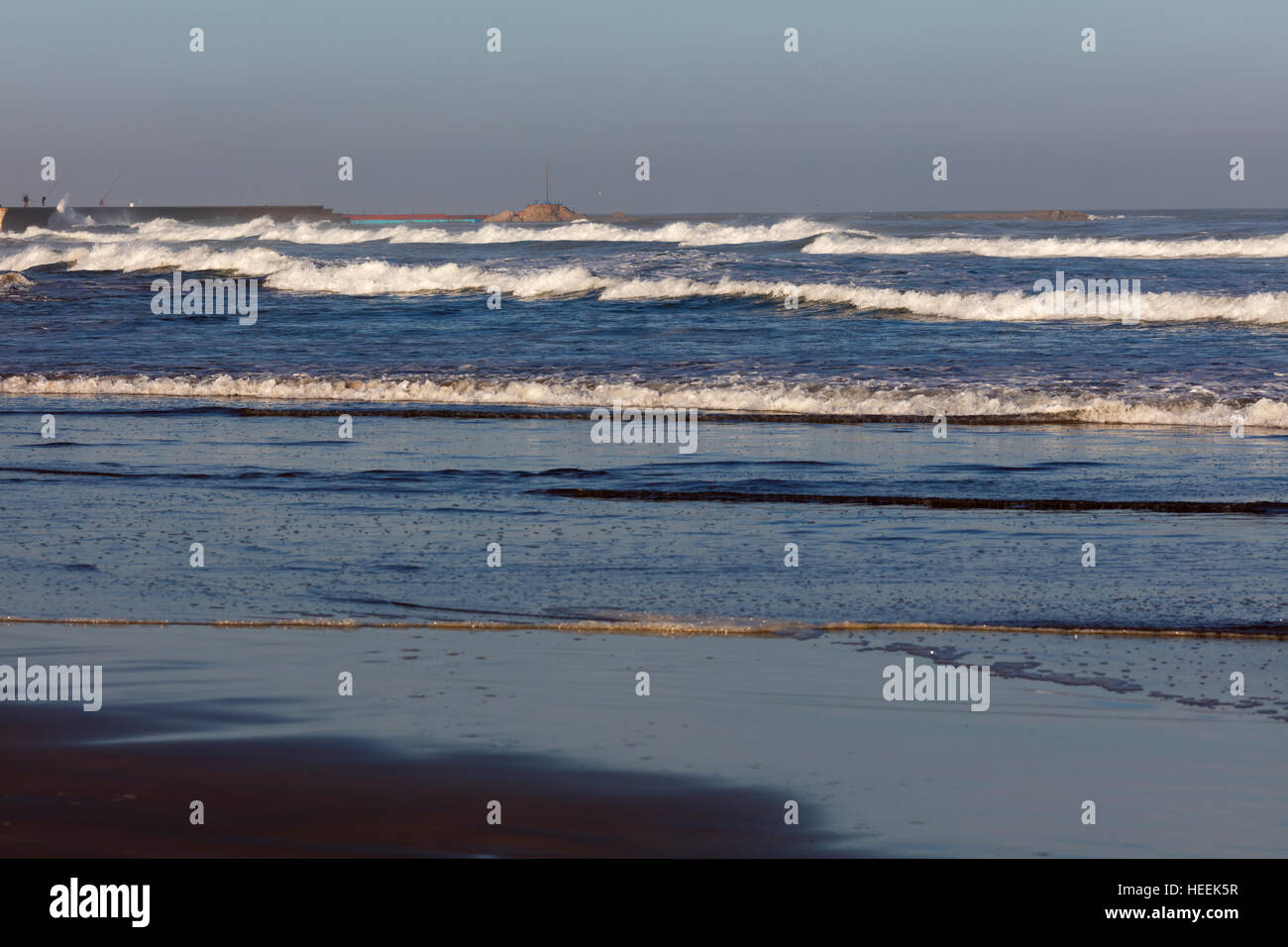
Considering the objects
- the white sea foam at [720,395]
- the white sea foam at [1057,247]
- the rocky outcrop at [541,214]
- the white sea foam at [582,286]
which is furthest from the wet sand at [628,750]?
the rocky outcrop at [541,214]

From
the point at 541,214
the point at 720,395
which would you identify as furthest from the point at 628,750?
the point at 541,214

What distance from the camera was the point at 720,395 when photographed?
17.4 metres

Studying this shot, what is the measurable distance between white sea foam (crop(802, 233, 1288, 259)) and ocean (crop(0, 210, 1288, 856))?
19025mm

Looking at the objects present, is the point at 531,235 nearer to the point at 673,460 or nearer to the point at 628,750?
the point at 673,460

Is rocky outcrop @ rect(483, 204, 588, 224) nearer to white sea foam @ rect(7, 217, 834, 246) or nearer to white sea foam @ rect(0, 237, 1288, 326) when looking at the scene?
white sea foam @ rect(7, 217, 834, 246)

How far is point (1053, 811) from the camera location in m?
4.53

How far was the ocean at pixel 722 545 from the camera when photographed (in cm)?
536

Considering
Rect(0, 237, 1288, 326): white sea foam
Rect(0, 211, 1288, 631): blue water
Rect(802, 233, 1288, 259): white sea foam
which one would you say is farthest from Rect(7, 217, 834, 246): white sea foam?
Rect(0, 211, 1288, 631): blue water

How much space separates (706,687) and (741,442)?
7.88m

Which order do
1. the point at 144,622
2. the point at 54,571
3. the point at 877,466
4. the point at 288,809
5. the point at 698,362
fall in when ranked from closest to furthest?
1. the point at 288,809
2. the point at 144,622
3. the point at 54,571
4. the point at 877,466
5. the point at 698,362

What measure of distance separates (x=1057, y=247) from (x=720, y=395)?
30.0m
